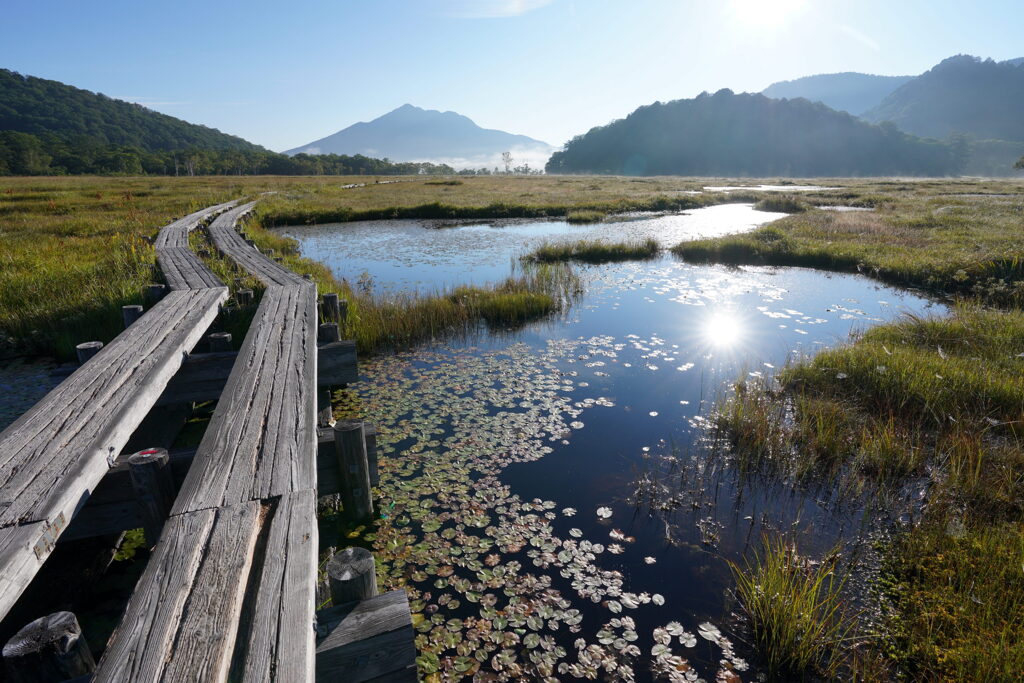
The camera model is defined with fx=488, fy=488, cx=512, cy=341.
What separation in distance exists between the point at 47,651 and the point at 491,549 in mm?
3058

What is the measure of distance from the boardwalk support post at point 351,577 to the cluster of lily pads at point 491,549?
126cm

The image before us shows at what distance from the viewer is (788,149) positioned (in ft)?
608

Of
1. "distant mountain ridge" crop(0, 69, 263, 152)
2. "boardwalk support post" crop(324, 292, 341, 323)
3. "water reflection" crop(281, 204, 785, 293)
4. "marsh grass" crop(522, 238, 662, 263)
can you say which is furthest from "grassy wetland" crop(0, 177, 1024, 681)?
"distant mountain ridge" crop(0, 69, 263, 152)

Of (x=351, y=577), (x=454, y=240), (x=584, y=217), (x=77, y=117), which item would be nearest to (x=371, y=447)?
(x=351, y=577)

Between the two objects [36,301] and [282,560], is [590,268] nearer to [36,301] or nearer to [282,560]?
[36,301]

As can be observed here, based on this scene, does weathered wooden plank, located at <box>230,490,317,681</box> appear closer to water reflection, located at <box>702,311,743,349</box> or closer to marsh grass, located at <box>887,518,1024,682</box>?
marsh grass, located at <box>887,518,1024,682</box>

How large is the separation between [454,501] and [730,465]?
323 cm

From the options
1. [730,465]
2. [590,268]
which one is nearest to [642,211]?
[590,268]

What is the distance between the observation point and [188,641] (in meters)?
2.00

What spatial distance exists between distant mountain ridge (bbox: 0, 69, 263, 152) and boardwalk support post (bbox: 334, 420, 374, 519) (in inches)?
6119

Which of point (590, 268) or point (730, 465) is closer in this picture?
point (730, 465)

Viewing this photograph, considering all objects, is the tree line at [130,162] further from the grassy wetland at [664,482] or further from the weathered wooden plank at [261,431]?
the weathered wooden plank at [261,431]

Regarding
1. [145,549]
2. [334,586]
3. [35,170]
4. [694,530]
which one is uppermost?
[35,170]

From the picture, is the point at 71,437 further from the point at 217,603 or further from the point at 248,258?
the point at 248,258
